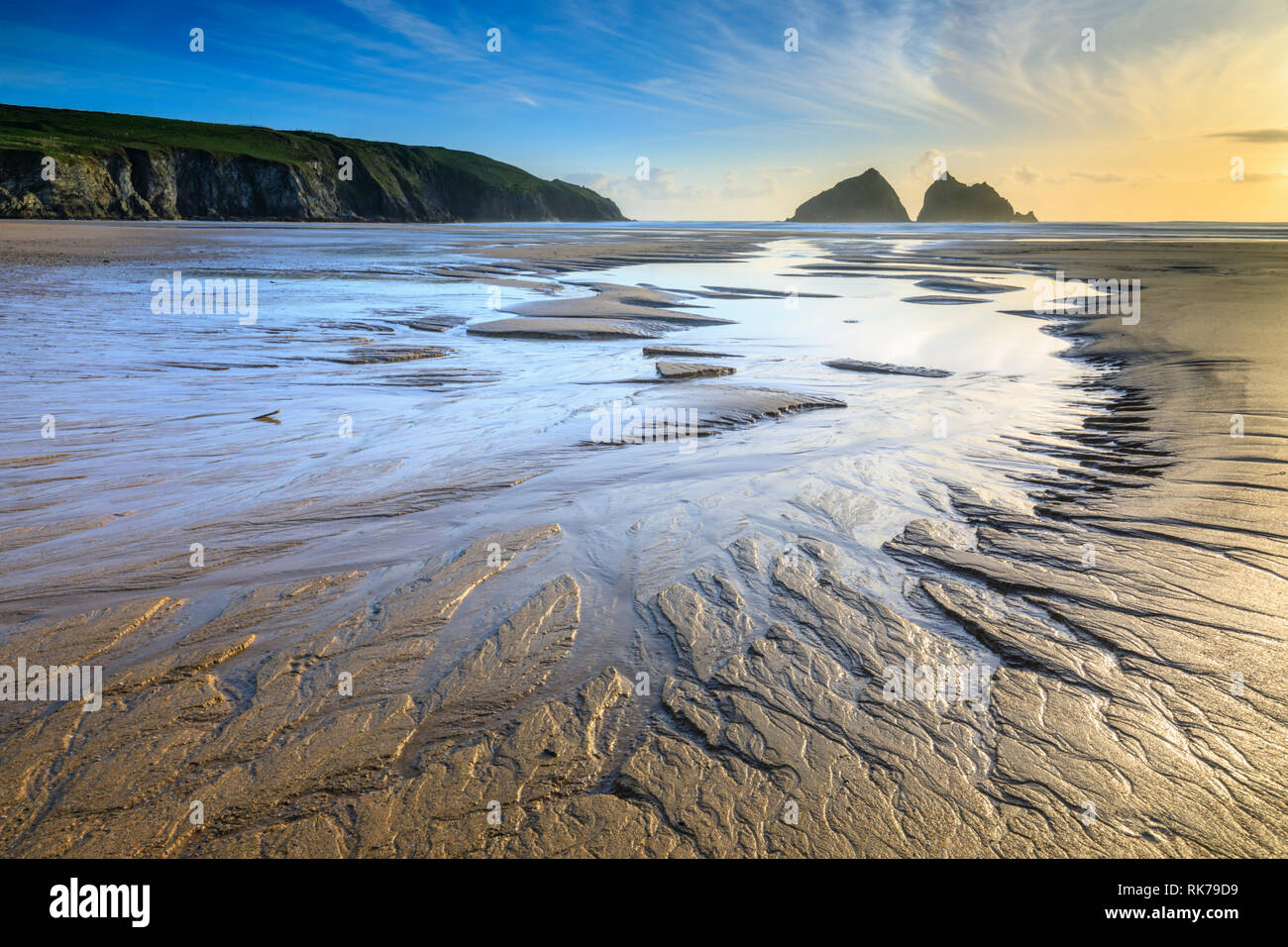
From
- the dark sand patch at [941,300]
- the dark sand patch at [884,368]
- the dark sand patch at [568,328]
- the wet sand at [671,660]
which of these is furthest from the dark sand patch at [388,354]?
the dark sand patch at [941,300]

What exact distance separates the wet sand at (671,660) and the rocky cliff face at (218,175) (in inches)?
2738

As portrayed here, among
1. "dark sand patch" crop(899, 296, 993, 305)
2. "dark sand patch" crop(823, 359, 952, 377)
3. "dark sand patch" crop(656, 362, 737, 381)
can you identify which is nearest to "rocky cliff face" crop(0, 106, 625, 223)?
"dark sand patch" crop(899, 296, 993, 305)

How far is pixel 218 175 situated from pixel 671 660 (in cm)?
10299

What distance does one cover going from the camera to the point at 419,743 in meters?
2.78

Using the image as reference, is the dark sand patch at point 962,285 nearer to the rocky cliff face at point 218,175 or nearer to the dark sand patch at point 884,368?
the dark sand patch at point 884,368

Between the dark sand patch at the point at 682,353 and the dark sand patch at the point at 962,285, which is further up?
the dark sand patch at the point at 962,285

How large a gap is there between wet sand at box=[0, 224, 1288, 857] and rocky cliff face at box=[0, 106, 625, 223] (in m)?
69.6

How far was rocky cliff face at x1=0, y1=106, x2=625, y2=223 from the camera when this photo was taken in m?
60.6

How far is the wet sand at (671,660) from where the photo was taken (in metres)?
2.42

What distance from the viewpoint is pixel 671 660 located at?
3.44 metres

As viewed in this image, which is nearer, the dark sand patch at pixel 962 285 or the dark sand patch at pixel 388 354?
the dark sand patch at pixel 388 354

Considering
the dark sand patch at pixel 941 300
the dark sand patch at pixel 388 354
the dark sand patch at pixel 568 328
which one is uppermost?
the dark sand patch at pixel 941 300
